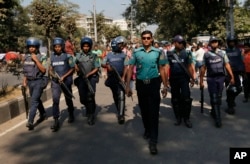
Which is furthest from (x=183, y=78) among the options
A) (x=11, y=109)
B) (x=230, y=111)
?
(x=11, y=109)

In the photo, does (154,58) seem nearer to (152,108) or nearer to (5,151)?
(152,108)

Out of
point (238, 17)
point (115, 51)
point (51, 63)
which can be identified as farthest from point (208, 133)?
point (238, 17)

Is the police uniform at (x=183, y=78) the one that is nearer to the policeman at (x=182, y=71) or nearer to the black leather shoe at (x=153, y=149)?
the policeman at (x=182, y=71)

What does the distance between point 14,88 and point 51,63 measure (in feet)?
15.7

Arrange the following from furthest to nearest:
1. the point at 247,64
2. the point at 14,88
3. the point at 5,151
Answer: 1. the point at 14,88
2. the point at 247,64
3. the point at 5,151

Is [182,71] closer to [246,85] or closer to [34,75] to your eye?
[34,75]

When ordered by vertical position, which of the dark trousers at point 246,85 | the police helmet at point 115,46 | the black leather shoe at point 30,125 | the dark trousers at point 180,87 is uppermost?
the police helmet at point 115,46

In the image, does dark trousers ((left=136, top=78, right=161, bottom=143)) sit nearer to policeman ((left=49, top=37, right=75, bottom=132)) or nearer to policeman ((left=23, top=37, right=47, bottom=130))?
policeman ((left=49, top=37, right=75, bottom=132))

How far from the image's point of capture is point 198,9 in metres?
33.4

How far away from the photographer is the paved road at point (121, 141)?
520cm

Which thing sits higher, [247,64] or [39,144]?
[247,64]

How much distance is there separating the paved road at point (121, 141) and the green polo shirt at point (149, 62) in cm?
106

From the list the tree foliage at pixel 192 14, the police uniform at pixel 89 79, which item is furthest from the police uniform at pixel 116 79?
the tree foliage at pixel 192 14

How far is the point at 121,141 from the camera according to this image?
608 cm
